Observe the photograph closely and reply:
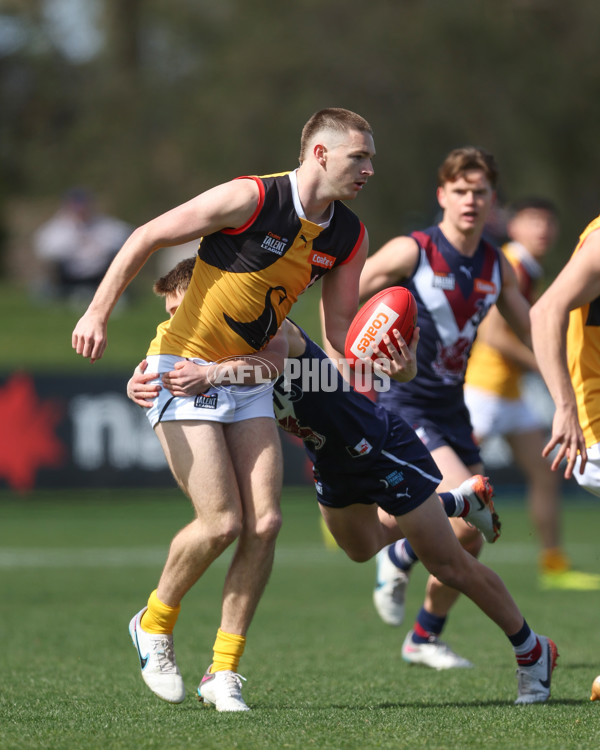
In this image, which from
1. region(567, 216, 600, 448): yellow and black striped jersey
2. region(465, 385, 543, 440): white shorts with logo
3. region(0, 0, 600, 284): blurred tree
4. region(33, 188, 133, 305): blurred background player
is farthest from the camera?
region(0, 0, 600, 284): blurred tree

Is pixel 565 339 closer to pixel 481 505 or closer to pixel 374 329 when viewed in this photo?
pixel 374 329

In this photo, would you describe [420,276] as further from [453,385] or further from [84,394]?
[84,394]

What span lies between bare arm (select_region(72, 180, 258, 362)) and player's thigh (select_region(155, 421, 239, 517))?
0.50 m

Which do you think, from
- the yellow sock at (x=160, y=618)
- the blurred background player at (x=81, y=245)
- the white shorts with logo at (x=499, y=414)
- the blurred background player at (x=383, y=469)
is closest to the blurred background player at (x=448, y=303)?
the blurred background player at (x=383, y=469)

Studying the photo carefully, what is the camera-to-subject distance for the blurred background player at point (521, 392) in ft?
29.9

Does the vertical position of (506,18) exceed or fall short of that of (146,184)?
it exceeds it

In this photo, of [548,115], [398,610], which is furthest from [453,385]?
[548,115]

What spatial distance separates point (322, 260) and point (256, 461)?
896 mm

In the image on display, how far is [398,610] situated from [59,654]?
193cm

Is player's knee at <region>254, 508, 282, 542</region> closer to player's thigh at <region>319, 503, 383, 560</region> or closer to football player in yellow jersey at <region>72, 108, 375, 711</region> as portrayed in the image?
football player in yellow jersey at <region>72, 108, 375, 711</region>

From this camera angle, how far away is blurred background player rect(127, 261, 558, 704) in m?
5.18

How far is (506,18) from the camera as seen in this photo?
27.9 metres

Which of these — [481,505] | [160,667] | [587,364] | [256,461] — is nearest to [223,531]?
[256,461]

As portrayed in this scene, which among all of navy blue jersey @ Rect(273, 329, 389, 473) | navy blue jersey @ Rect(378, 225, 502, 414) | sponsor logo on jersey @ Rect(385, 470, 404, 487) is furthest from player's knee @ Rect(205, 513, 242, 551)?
navy blue jersey @ Rect(378, 225, 502, 414)
